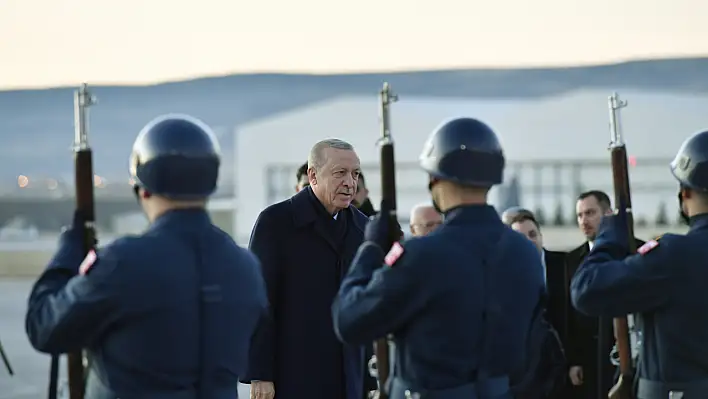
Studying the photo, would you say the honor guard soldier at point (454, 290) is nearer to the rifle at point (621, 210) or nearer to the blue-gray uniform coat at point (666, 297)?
the blue-gray uniform coat at point (666, 297)

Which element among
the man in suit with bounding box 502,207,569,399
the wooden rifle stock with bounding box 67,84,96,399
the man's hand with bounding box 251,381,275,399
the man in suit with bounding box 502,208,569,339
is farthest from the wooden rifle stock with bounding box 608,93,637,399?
the wooden rifle stock with bounding box 67,84,96,399

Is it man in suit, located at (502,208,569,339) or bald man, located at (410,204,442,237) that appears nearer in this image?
man in suit, located at (502,208,569,339)

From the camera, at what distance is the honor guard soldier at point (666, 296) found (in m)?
4.91

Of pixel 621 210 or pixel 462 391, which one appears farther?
pixel 621 210

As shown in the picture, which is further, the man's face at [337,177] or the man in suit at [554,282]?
the man in suit at [554,282]

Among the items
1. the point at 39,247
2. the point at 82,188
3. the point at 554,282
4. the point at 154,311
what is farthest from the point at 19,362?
the point at 39,247

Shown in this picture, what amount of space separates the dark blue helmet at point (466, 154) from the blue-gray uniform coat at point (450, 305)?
4.5 inches

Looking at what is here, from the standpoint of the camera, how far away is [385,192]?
4.97 metres

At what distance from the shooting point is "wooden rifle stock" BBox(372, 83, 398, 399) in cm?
477

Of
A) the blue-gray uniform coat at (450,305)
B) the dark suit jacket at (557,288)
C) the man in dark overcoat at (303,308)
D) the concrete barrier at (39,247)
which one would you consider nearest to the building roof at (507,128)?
the concrete barrier at (39,247)

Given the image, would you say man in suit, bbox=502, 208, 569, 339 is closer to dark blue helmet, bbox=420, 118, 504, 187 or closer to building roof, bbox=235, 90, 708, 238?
dark blue helmet, bbox=420, 118, 504, 187

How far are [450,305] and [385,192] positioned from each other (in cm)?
78

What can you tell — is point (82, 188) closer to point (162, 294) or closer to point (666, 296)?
point (162, 294)

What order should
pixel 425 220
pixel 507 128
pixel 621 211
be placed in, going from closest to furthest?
pixel 621 211, pixel 425 220, pixel 507 128
